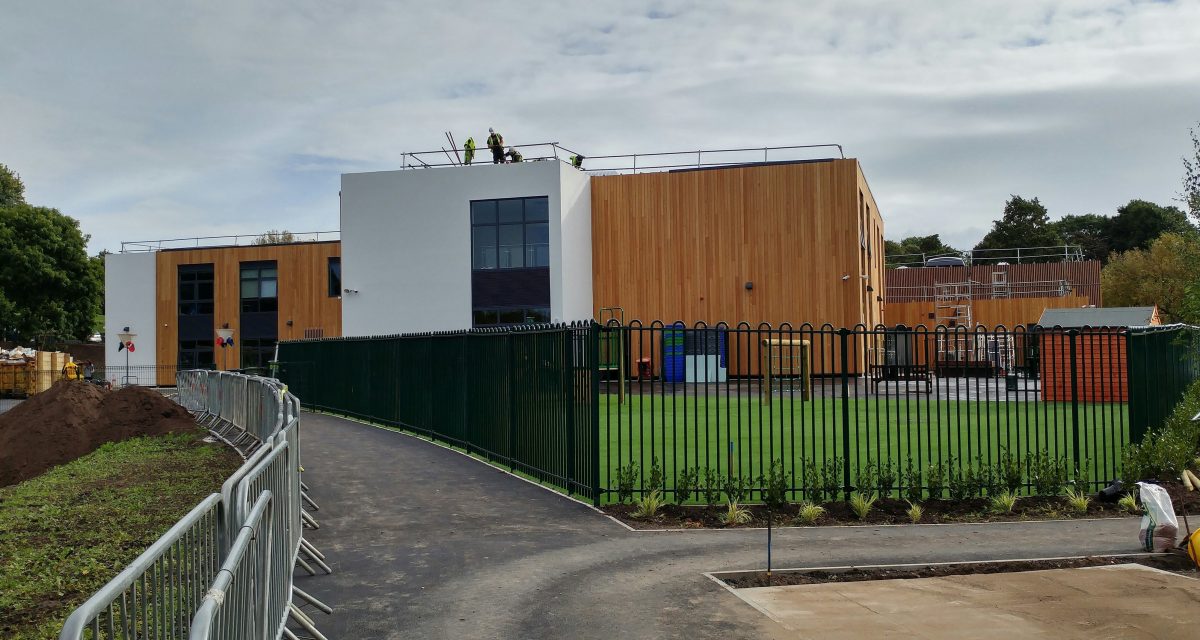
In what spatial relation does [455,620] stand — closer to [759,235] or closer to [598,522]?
[598,522]

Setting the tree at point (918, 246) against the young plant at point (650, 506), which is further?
the tree at point (918, 246)

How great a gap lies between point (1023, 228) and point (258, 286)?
69.2 m

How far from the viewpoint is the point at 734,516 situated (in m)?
10.6

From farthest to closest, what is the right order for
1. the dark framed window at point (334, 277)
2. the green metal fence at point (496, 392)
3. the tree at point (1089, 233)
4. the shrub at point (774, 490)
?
the tree at point (1089, 233), the dark framed window at point (334, 277), the green metal fence at point (496, 392), the shrub at point (774, 490)

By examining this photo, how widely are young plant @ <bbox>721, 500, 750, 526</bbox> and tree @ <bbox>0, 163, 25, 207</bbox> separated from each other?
8332 cm

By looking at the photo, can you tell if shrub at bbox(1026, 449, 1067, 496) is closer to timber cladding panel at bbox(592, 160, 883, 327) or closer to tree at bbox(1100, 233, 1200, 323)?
timber cladding panel at bbox(592, 160, 883, 327)

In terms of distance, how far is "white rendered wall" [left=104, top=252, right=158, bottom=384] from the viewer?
51.0 metres

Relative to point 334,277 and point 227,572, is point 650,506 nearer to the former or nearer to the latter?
point 227,572

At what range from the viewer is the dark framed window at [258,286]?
4994 centimetres

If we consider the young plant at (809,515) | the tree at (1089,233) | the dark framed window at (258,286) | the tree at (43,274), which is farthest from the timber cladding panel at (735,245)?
the tree at (1089,233)

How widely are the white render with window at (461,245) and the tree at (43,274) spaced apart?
1587 inches

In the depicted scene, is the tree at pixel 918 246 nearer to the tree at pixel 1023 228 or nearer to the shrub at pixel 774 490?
the tree at pixel 1023 228

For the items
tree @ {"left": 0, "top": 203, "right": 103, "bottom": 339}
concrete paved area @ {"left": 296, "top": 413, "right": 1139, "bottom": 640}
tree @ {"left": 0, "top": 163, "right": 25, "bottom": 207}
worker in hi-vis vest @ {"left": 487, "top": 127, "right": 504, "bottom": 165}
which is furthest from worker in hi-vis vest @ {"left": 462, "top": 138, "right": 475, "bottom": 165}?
tree @ {"left": 0, "top": 163, "right": 25, "bottom": 207}

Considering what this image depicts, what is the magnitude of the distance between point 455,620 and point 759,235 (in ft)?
97.8
